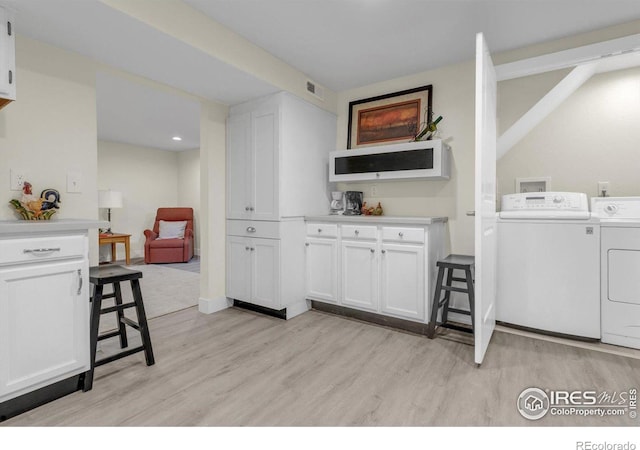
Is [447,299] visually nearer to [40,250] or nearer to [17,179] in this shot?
[40,250]

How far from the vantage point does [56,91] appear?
7.04ft

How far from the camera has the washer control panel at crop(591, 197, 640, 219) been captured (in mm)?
2453

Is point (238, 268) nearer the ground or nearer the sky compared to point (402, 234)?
nearer the ground

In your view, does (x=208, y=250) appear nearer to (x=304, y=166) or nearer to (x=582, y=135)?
(x=304, y=166)

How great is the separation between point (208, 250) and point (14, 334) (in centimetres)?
173

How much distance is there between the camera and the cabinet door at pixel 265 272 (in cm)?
296

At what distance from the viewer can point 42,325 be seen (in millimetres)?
1618

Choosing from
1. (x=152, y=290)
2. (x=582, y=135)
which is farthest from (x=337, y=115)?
(x=152, y=290)

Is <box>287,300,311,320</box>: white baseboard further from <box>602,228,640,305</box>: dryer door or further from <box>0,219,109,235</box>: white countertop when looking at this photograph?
<box>602,228,640,305</box>: dryer door

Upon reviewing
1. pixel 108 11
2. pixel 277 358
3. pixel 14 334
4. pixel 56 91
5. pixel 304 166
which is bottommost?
pixel 277 358

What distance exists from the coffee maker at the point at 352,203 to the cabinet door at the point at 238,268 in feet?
3.52

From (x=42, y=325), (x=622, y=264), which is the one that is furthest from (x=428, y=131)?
(x=42, y=325)

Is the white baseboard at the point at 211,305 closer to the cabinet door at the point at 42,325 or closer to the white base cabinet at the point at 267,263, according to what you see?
the white base cabinet at the point at 267,263

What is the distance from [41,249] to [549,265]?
130 inches
